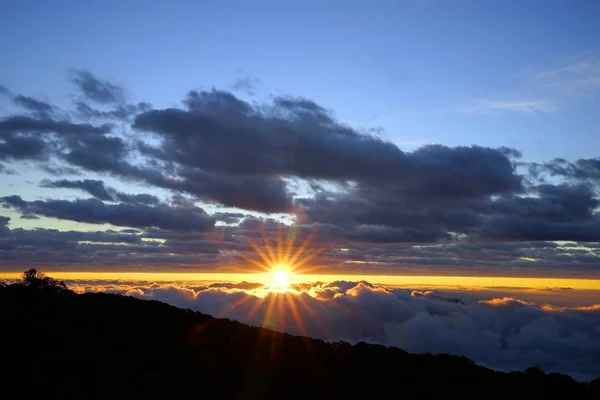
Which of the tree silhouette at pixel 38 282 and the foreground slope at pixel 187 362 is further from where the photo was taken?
the tree silhouette at pixel 38 282

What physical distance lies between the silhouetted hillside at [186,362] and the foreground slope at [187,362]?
0.14 metres

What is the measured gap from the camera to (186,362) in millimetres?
62125

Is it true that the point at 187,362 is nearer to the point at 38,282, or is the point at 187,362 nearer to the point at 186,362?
the point at 186,362

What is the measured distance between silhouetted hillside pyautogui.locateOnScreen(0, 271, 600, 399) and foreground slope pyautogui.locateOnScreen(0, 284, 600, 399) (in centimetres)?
14

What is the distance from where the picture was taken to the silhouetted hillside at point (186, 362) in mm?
47844

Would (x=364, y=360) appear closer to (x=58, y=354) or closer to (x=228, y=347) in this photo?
(x=228, y=347)

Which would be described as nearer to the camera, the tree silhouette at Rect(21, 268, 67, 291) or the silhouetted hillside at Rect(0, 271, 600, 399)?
the silhouetted hillside at Rect(0, 271, 600, 399)

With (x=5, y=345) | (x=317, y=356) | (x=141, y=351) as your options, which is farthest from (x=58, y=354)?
(x=317, y=356)

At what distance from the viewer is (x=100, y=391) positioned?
45.7 meters

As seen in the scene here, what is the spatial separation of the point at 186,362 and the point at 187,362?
0.12 meters

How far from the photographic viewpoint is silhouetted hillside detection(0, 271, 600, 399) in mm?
47844

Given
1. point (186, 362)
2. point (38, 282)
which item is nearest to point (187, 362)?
point (186, 362)

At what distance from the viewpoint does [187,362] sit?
62.2m

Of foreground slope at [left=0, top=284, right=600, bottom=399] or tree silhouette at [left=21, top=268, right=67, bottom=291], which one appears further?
tree silhouette at [left=21, top=268, right=67, bottom=291]
